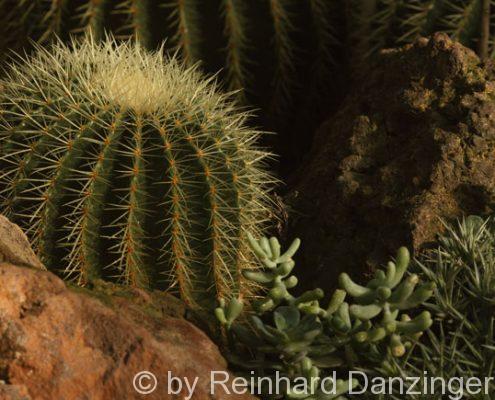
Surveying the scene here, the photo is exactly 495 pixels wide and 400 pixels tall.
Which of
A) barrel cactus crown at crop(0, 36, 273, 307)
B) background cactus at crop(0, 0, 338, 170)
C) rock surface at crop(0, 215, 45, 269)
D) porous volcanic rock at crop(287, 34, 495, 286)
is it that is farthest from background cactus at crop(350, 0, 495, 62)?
rock surface at crop(0, 215, 45, 269)

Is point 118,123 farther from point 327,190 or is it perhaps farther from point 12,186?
point 327,190

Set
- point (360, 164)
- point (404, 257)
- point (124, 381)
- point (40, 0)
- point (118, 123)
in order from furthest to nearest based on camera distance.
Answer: point (40, 0) → point (360, 164) → point (118, 123) → point (404, 257) → point (124, 381)

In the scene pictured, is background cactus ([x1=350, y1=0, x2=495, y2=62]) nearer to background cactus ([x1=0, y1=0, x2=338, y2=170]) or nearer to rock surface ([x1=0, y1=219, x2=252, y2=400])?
background cactus ([x1=0, y1=0, x2=338, y2=170])

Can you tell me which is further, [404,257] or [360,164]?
[360,164]

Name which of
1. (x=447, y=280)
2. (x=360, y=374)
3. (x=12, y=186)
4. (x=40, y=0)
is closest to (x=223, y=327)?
(x=360, y=374)

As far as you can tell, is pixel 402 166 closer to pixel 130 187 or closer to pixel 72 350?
pixel 130 187

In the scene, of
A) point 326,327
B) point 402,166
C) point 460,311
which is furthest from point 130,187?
point 460,311

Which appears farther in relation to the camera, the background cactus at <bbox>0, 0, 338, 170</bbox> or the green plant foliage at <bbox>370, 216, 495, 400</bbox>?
the background cactus at <bbox>0, 0, 338, 170</bbox>
